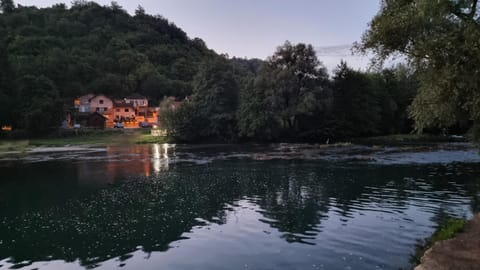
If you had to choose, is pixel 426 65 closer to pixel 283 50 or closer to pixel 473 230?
pixel 473 230

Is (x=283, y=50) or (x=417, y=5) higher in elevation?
(x=283, y=50)

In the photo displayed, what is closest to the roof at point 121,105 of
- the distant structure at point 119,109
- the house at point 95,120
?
the distant structure at point 119,109

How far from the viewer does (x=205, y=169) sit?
4731 cm

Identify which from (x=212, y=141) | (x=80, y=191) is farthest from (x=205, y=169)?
(x=212, y=141)

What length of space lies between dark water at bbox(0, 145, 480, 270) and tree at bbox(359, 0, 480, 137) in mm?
6001

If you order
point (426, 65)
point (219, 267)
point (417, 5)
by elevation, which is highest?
point (417, 5)

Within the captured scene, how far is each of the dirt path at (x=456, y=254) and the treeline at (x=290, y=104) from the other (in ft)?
233

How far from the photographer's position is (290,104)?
91.8 meters

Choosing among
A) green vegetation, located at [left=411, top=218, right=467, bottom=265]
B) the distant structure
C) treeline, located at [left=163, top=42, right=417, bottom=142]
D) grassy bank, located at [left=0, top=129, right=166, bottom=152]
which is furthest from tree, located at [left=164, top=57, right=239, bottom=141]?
green vegetation, located at [left=411, top=218, right=467, bottom=265]

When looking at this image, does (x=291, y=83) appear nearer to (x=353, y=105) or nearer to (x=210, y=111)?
(x=353, y=105)

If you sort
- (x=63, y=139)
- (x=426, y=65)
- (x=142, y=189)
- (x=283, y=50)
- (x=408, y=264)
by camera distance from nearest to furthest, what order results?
1. (x=408, y=264)
2. (x=426, y=65)
3. (x=142, y=189)
4. (x=283, y=50)
5. (x=63, y=139)

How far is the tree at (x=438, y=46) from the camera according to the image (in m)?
17.3

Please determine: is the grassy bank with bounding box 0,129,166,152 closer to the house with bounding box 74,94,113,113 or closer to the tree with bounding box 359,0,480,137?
the house with bounding box 74,94,113,113

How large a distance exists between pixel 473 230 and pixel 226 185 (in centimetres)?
2148
